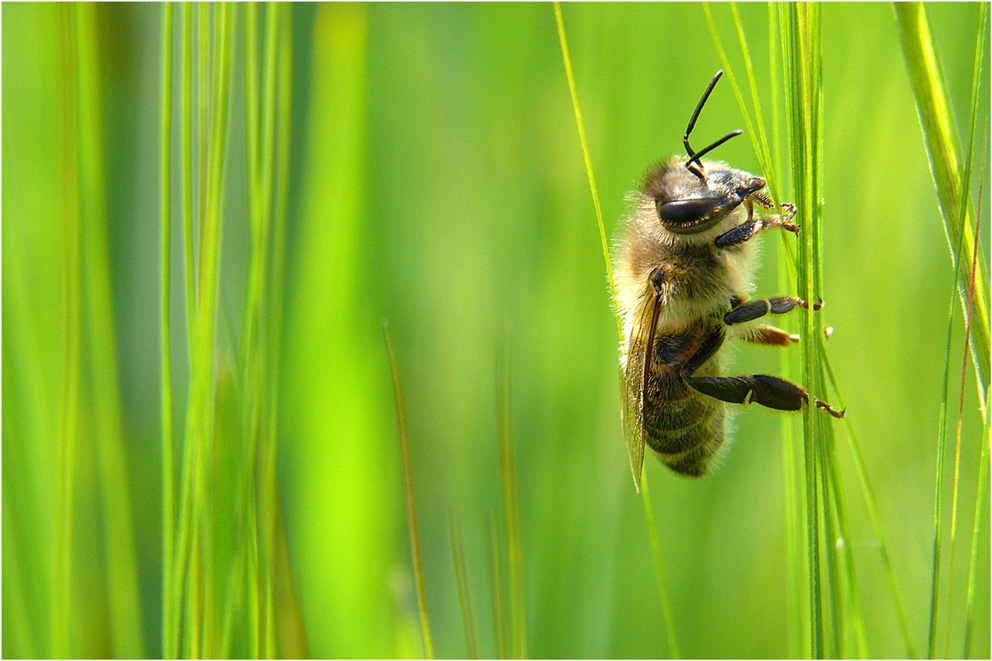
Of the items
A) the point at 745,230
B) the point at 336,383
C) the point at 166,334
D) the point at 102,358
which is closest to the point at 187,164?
the point at 166,334

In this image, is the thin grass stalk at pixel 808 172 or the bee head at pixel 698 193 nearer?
the thin grass stalk at pixel 808 172

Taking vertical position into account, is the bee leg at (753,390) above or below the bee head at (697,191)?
below

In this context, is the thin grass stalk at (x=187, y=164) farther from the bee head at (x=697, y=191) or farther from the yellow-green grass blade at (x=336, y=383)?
the bee head at (x=697, y=191)

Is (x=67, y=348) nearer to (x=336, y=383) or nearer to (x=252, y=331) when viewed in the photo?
(x=252, y=331)

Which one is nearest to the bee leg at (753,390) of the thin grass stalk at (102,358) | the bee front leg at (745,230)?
the bee front leg at (745,230)

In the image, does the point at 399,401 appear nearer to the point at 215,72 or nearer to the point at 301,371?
the point at 215,72

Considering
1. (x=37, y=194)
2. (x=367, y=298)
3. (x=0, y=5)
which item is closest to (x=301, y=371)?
(x=367, y=298)
